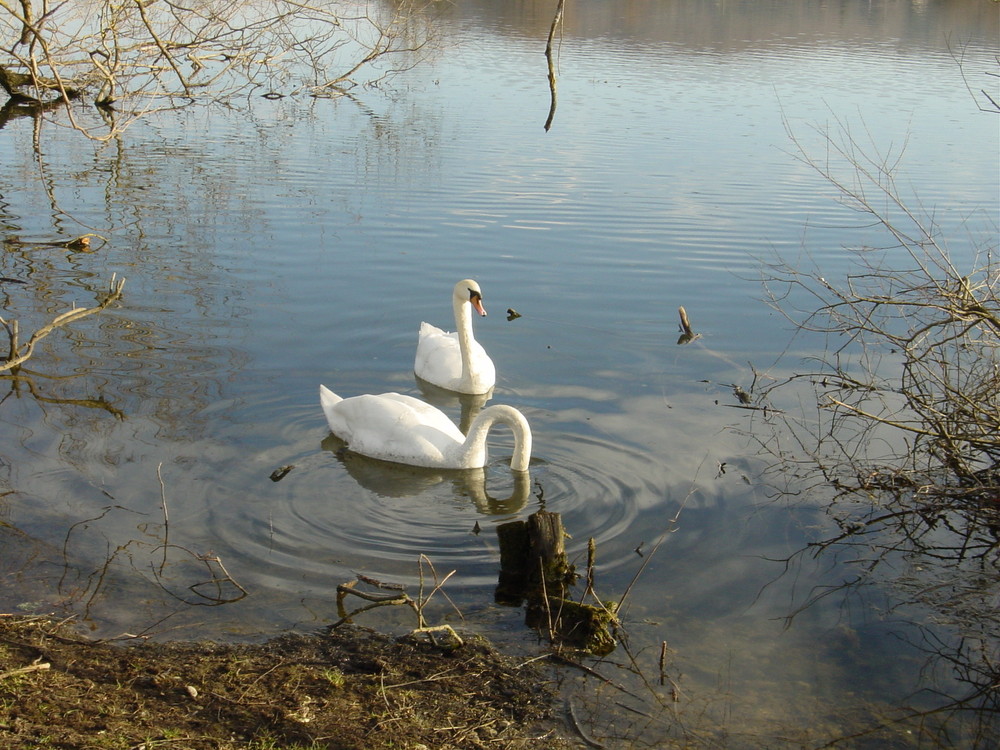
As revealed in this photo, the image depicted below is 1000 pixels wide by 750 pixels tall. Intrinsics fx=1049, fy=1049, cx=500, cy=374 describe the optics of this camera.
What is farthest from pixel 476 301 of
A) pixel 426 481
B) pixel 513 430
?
pixel 426 481

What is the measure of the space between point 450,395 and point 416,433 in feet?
6.36

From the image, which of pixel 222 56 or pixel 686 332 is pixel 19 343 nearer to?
pixel 686 332

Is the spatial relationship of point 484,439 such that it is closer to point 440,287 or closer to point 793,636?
point 793,636

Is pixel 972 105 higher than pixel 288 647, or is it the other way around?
pixel 972 105

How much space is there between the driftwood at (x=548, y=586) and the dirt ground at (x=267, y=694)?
0.35 meters

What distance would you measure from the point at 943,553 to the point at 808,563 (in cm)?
90

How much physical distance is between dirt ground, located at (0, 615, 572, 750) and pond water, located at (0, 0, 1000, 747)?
30 cm

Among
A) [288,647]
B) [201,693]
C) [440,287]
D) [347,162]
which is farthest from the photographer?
[347,162]

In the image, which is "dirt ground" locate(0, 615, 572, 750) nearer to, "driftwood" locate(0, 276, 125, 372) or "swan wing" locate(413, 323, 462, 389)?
"driftwood" locate(0, 276, 125, 372)

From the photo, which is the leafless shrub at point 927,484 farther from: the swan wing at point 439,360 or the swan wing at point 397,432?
the swan wing at point 439,360

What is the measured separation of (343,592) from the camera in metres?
5.66

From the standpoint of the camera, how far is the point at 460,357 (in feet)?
31.8

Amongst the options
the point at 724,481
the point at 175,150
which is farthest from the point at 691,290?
the point at 175,150

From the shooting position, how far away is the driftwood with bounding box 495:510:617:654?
5.37 meters
